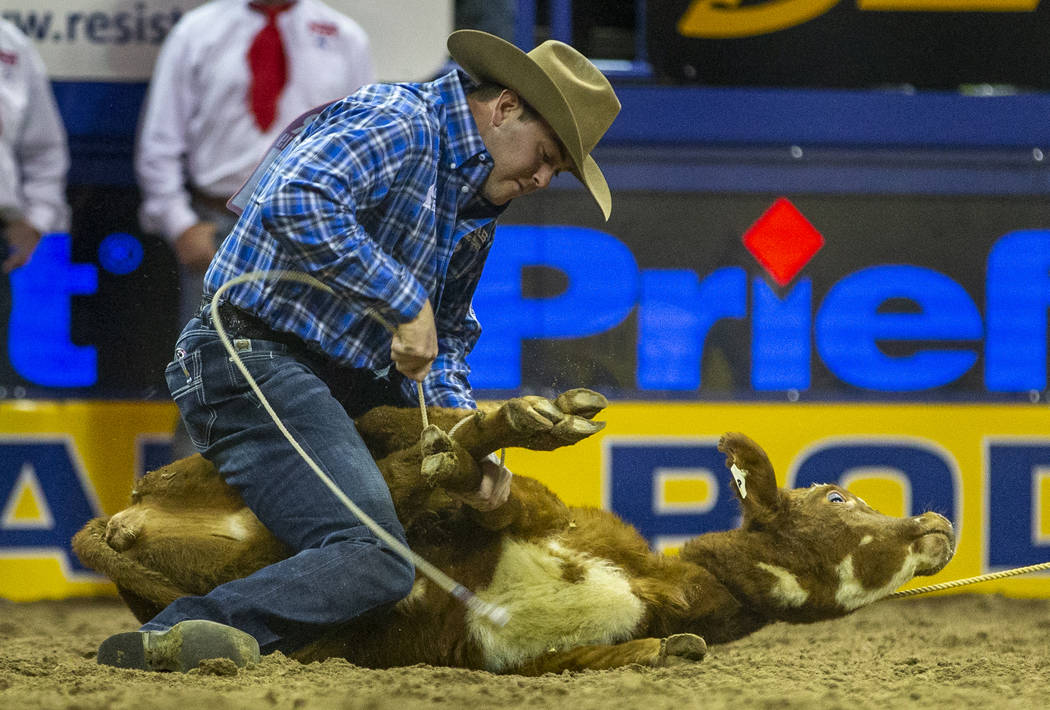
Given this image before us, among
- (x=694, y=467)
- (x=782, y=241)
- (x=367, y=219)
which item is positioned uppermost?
(x=367, y=219)

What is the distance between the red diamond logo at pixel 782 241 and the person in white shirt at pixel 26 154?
239cm

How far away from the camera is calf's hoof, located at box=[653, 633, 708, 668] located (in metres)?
2.57

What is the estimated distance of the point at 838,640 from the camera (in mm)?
3643

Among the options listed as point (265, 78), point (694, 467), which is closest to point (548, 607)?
point (694, 467)

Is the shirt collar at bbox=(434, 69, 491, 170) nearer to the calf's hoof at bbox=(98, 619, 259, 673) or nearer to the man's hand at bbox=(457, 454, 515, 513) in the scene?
the man's hand at bbox=(457, 454, 515, 513)

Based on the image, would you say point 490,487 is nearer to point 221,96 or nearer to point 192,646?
point 192,646

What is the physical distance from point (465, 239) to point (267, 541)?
79 centimetres

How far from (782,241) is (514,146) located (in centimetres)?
191

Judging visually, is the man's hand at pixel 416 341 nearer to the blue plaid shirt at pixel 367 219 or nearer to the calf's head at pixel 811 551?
the blue plaid shirt at pixel 367 219

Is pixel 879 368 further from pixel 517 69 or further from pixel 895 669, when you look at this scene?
pixel 517 69

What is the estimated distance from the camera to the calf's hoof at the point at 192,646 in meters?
2.38

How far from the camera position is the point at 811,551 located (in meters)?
2.75

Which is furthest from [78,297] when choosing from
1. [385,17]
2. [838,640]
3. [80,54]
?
[838,640]

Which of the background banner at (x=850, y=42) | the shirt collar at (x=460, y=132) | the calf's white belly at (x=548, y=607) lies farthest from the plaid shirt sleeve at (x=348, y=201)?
the background banner at (x=850, y=42)
